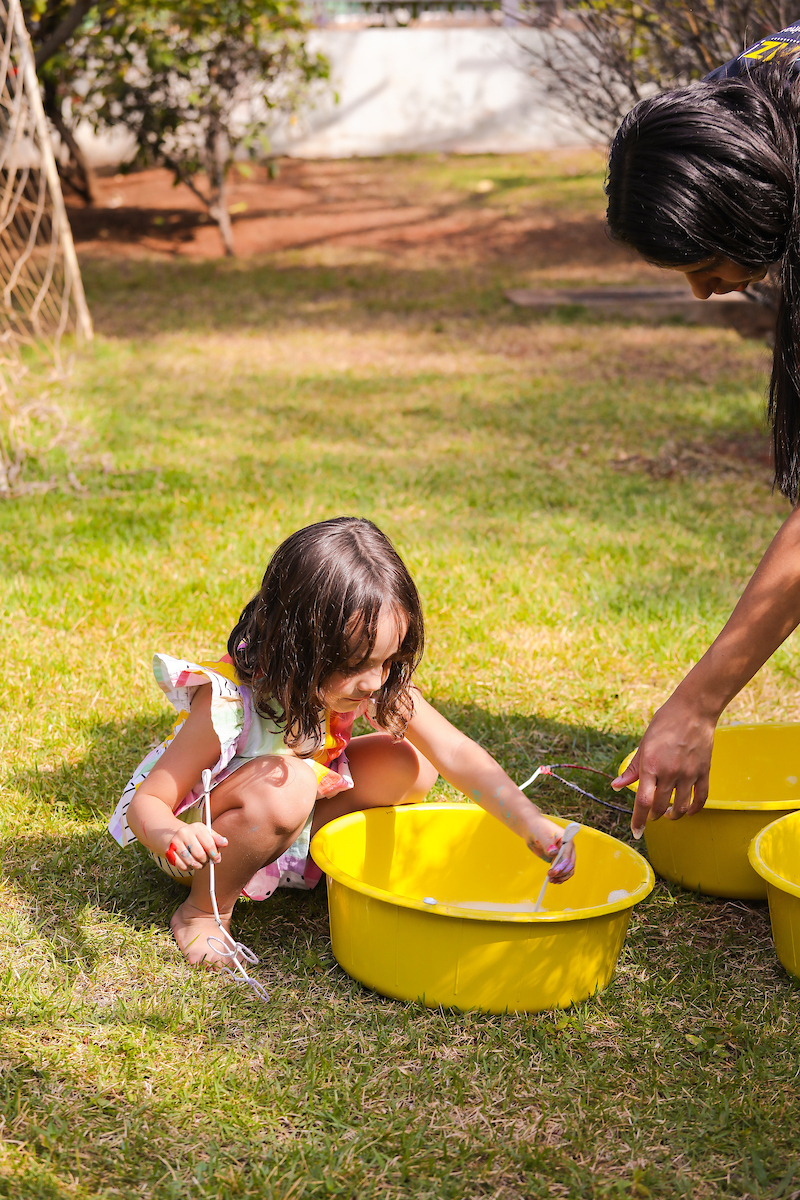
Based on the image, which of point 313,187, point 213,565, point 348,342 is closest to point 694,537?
point 213,565

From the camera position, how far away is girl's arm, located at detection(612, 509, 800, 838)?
64.3 inches

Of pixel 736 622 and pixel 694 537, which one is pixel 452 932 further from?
pixel 694 537

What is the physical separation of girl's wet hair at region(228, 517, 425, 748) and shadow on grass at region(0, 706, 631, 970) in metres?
0.35

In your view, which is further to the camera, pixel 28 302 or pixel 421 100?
pixel 421 100

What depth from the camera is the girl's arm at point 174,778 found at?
1721 mm

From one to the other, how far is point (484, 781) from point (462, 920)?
336 mm

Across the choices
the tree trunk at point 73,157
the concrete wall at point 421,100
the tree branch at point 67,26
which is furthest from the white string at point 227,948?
the concrete wall at point 421,100

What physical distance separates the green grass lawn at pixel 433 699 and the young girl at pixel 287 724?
0.66 ft

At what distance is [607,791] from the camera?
7.97 feet

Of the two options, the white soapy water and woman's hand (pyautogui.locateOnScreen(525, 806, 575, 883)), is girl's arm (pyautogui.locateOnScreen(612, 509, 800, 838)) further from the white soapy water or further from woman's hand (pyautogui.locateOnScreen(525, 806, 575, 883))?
the white soapy water

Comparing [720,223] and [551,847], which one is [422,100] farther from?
[551,847]

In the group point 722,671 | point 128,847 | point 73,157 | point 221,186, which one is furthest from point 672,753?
point 73,157

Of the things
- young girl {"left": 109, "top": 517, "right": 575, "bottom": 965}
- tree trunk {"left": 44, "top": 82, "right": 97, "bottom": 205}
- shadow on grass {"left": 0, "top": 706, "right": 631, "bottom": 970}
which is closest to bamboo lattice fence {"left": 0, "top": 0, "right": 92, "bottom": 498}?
tree trunk {"left": 44, "top": 82, "right": 97, "bottom": 205}

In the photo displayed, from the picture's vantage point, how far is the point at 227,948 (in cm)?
181
